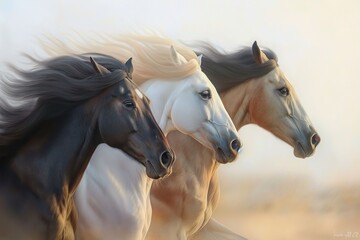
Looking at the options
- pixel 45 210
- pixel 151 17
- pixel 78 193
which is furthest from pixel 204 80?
pixel 45 210

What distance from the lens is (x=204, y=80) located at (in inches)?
64.7

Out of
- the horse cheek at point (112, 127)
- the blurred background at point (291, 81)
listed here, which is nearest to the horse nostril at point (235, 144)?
the blurred background at point (291, 81)

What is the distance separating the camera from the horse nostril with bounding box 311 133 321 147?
6.11 ft

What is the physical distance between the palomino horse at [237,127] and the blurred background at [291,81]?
0.05 meters

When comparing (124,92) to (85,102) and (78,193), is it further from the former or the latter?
(78,193)

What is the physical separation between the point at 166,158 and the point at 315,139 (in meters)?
0.61

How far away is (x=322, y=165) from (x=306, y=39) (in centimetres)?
37

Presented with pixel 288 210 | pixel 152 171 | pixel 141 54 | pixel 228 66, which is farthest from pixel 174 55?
pixel 288 210

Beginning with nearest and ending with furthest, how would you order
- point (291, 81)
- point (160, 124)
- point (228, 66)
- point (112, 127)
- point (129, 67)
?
point (112, 127)
point (129, 67)
point (160, 124)
point (228, 66)
point (291, 81)

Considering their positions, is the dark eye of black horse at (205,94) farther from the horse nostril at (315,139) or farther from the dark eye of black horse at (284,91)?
the horse nostril at (315,139)

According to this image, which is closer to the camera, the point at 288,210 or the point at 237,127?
the point at 237,127

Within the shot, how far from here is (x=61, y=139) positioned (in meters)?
1.41

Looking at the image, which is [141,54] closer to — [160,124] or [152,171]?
[160,124]

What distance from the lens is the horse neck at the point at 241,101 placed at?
1801mm
